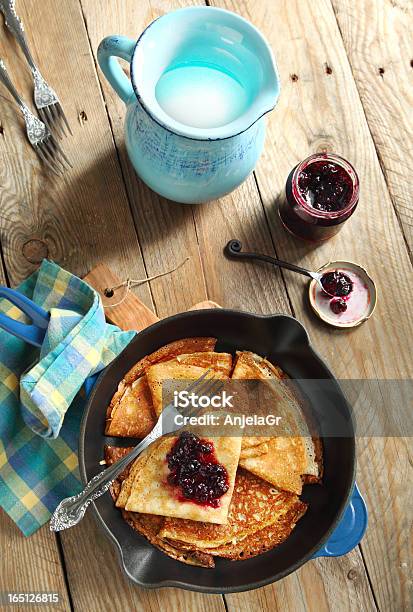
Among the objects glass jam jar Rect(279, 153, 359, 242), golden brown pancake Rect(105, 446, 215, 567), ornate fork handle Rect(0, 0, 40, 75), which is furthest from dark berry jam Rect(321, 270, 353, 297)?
ornate fork handle Rect(0, 0, 40, 75)

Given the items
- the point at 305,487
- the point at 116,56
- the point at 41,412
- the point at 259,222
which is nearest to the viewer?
the point at 116,56

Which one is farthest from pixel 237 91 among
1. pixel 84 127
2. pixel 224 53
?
pixel 84 127

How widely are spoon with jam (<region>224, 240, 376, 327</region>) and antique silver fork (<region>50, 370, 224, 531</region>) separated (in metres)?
0.29

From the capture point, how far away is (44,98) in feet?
5.35

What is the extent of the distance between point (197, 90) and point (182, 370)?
23.1 inches

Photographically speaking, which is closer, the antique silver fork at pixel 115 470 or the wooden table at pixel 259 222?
the antique silver fork at pixel 115 470

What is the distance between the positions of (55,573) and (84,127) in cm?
100

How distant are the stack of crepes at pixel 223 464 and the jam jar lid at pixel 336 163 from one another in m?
0.34

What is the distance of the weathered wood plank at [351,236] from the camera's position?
159 cm

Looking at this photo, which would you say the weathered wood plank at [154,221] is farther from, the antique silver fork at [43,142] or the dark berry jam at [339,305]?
the dark berry jam at [339,305]

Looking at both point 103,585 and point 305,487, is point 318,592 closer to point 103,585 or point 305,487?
point 305,487

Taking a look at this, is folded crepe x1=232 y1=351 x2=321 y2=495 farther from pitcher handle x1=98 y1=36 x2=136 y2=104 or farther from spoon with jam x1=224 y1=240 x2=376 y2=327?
pitcher handle x1=98 y1=36 x2=136 y2=104

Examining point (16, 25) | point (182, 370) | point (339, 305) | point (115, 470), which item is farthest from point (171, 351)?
point (16, 25)

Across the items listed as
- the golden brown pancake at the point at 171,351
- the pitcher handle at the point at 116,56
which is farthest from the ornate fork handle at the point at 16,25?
the golden brown pancake at the point at 171,351
